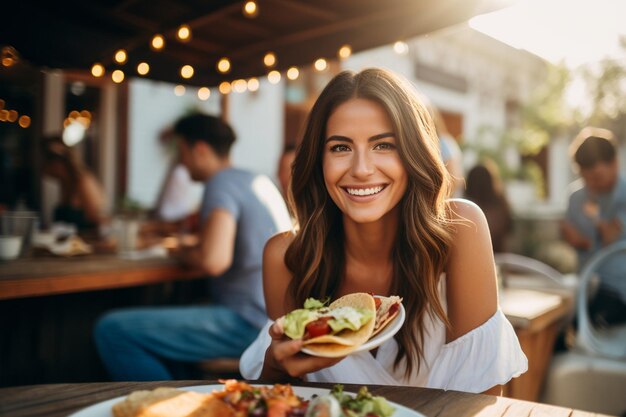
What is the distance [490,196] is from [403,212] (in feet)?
11.4

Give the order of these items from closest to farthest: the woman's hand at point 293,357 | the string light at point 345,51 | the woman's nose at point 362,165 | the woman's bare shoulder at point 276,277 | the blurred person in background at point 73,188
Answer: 1. the woman's hand at point 293,357
2. the woman's nose at point 362,165
3. the woman's bare shoulder at point 276,277
4. the string light at point 345,51
5. the blurred person in background at point 73,188

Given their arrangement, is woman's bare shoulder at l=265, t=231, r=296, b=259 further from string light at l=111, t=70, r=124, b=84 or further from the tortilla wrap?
string light at l=111, t=70, r=124, b=84

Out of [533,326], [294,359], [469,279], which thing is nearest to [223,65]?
[533,326]

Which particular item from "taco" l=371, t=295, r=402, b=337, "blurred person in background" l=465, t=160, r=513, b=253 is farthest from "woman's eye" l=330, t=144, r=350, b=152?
"blurred person in background" l=465, t=160, r=513, b=253

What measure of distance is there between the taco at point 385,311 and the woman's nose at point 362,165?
40cm

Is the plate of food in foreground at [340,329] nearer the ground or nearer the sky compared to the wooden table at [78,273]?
nearer the sky

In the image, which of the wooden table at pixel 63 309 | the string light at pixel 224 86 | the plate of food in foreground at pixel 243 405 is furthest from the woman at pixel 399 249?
the string light at pixel 224 86

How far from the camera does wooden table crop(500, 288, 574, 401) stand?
2.89m

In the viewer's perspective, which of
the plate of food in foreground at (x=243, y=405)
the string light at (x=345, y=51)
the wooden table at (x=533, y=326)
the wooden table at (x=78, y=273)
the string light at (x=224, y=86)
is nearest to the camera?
the plate of food in foreground at (x=243, y=405)

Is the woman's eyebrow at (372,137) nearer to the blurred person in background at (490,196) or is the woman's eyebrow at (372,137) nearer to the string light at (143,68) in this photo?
the string light at (143,68)

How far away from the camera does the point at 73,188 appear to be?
17.4 feet

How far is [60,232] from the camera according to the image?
4301 mm

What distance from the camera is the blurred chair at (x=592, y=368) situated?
11.3ft

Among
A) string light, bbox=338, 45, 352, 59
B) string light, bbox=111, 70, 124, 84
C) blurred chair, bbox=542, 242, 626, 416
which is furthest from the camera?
string light, bbox=111, 70, 124, 84
